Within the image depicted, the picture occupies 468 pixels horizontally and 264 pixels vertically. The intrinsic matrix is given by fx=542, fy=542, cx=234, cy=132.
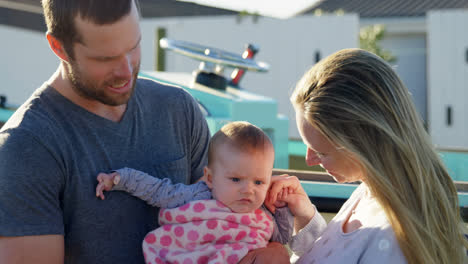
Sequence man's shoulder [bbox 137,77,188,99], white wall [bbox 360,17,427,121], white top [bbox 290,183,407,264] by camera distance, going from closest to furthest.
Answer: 1. white top [bbox 290,183,407,264]
2. man's shoulder [bbox 137,77,188,99]
3. white wall [bbox 360,17,427,121]

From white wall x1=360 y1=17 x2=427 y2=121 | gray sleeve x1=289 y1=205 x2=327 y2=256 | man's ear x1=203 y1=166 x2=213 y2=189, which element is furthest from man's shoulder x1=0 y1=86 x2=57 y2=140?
white wall x1=360 y1=17 x2=427 y2=121

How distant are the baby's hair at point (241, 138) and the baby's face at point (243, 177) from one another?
1 centimetres

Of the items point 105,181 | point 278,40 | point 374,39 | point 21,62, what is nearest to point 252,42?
point 278,40

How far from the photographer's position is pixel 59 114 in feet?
5.22

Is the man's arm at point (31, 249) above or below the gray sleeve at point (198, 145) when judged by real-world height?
below

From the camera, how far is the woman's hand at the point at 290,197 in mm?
1701

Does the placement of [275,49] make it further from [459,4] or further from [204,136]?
[204,136]

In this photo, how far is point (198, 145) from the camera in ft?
6.47

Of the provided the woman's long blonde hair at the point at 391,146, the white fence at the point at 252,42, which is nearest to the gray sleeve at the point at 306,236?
the woman's long blonde hair at the point at 391,146

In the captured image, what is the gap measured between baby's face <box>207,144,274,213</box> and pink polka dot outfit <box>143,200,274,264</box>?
0.11 ft

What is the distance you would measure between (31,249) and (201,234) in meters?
0.49

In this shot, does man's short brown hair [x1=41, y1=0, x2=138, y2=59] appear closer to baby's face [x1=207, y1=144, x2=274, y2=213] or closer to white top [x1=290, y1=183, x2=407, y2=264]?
baby's face [x1=207, y1=144, x2=274, y2=213]

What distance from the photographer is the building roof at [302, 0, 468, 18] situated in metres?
14.5

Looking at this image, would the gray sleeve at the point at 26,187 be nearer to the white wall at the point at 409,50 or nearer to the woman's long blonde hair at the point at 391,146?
the woman's long blonde hair at the point at 391,146
